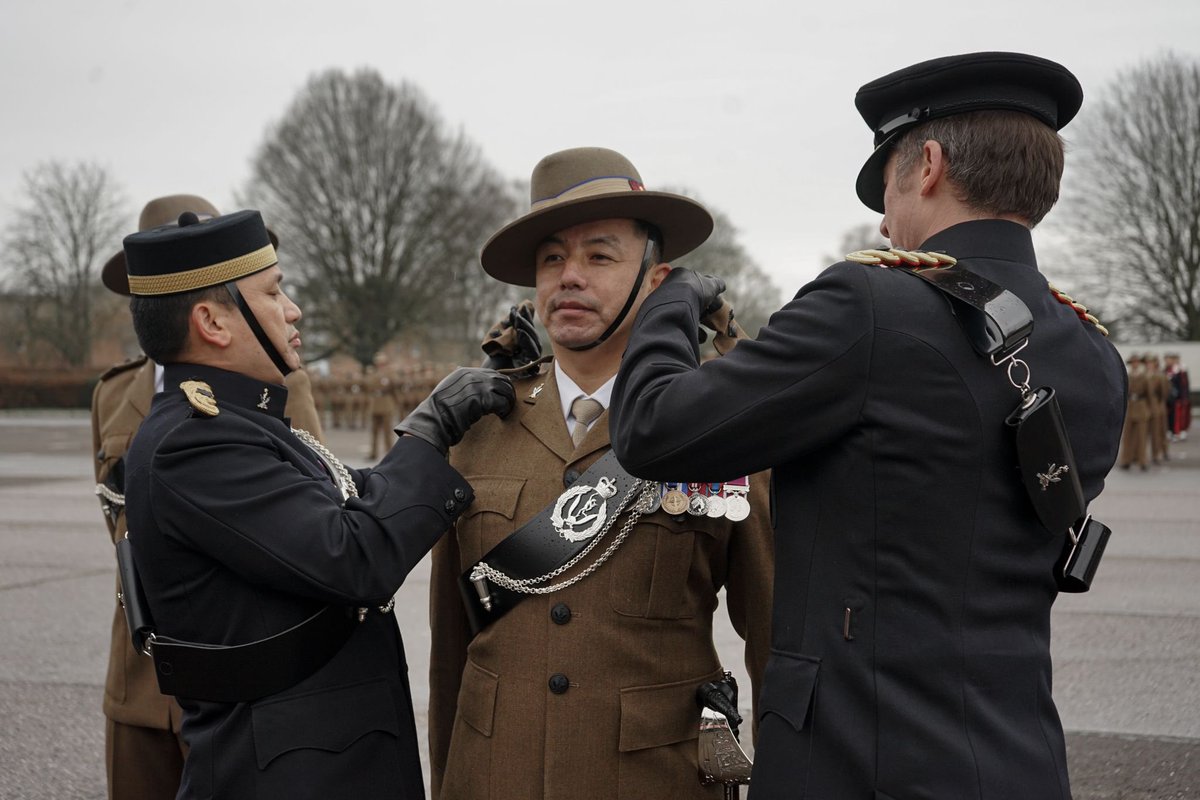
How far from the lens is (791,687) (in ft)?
6.39

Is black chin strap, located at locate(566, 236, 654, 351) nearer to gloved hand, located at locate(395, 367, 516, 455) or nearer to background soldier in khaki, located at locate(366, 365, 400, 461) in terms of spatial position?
gloved hand, located at locate(395, 367, 516, 455)

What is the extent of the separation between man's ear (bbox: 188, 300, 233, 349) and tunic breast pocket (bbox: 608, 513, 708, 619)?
3.37 ft

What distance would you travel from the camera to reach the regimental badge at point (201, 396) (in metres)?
2.36

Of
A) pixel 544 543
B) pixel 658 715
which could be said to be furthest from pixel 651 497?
pixel 658 715

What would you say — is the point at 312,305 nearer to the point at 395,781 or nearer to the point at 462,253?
the point at 462,253

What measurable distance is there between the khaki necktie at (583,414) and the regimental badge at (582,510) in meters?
0.21

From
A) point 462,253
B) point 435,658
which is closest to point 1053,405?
point 435,658

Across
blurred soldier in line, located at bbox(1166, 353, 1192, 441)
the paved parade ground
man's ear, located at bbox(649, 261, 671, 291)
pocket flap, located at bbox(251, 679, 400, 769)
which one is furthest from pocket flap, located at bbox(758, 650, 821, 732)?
blurred soldier in line, located at bbox(1166, 353, 1192, 441)

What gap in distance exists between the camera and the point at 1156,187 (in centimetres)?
3872

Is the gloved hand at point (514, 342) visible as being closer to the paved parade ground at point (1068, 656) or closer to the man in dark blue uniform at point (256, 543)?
the man in dark blue uniform at point (256, 543)

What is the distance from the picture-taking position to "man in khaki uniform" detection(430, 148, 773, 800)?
97.8 inches

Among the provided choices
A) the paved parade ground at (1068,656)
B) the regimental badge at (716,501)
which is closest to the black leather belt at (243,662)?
the regimental badge at (716,501)

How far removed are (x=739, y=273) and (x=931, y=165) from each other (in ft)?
181

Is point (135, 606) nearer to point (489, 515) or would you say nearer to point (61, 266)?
point (489, 515)
